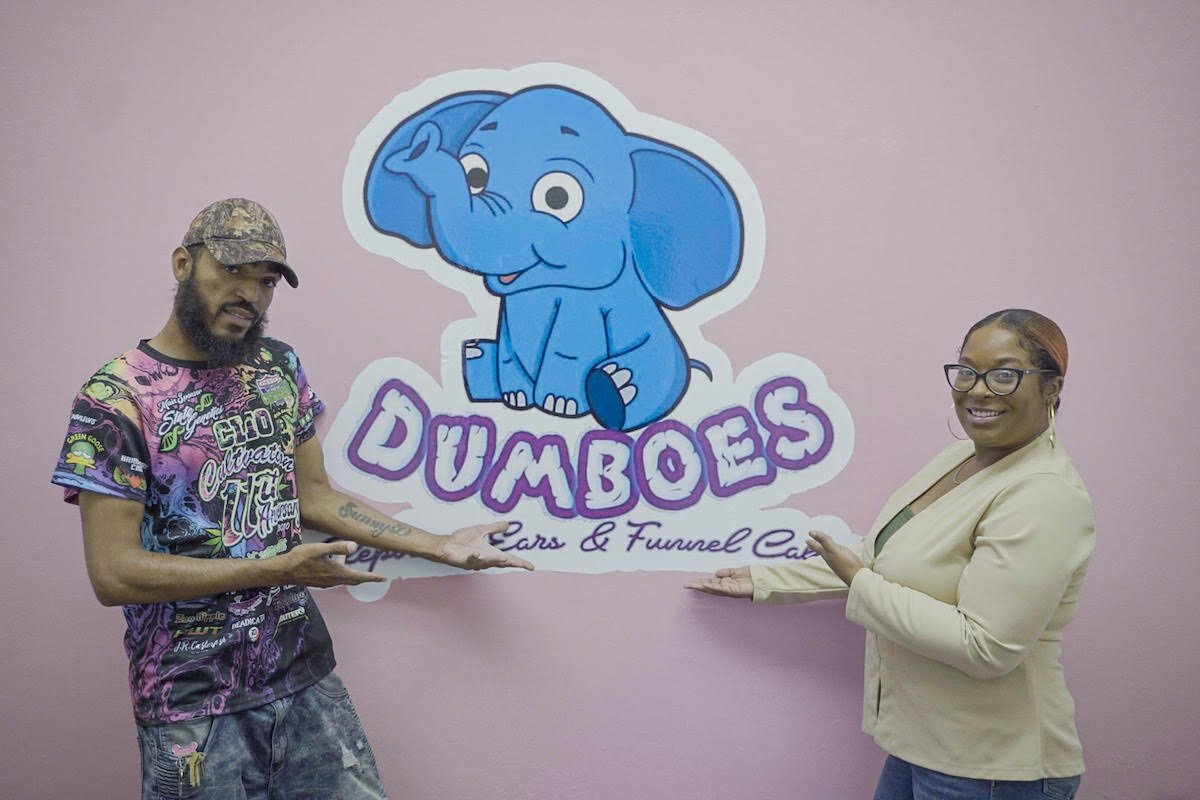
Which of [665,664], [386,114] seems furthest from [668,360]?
[386,114]

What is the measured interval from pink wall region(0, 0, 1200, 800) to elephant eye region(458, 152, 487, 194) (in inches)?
9.5

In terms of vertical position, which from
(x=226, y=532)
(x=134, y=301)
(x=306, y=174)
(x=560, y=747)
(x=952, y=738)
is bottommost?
(x=560, y=747)

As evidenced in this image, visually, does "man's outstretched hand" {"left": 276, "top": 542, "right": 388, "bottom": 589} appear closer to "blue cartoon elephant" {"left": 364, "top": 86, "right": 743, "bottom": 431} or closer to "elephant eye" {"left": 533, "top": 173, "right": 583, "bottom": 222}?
"blue cartoon elephant" {"left": 364, "top": 86, "right": 743, "bottom": 431}

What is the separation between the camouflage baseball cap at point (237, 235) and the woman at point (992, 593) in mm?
1300

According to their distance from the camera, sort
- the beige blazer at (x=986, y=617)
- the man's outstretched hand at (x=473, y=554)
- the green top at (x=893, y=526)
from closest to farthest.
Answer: the beige blazer at (x=986, y=617), the green top at (x=893, y=526), the man's outstretched hand at (x=473, y=554)

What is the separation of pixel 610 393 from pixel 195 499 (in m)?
1.01

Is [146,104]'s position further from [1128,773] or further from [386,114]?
[1128,773]

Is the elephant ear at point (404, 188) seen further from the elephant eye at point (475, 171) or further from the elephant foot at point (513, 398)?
the elephant foot at point (513, 398)

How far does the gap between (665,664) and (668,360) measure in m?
0.79

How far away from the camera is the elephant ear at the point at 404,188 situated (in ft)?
7.72

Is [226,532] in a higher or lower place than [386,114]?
lower

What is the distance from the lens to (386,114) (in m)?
2.36

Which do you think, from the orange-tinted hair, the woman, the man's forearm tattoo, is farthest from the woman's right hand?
the orange-tinted hair

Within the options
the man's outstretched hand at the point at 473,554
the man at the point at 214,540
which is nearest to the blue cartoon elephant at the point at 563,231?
the man's outstretched hand at the point at 473,554
